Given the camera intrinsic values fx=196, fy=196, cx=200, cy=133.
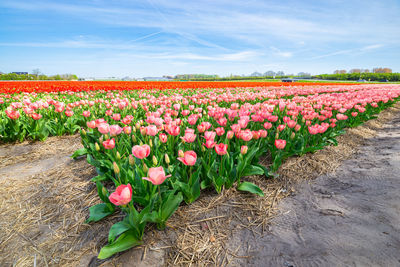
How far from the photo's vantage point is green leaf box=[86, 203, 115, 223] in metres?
1.78

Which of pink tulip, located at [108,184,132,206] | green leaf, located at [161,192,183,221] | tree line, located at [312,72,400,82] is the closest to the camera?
pink tulip, located at [108,184,132,206]

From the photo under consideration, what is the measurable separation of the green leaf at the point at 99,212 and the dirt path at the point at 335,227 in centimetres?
115

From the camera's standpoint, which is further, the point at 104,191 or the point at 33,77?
the point at 33,77

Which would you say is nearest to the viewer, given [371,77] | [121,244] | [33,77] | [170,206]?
[121,244]

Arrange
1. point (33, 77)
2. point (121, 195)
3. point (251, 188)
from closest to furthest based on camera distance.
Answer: point (121, 195)
point (251, 188)
point (33, 77)

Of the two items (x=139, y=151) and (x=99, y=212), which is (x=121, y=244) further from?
(x=139, y=151)

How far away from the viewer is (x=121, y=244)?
1452 mm

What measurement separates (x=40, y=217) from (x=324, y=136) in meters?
4.34

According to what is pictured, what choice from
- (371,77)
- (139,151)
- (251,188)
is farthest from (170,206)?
(371,77)

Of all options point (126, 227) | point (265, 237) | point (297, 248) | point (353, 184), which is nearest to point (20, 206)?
point (126, 227)

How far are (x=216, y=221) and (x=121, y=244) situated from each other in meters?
0.86

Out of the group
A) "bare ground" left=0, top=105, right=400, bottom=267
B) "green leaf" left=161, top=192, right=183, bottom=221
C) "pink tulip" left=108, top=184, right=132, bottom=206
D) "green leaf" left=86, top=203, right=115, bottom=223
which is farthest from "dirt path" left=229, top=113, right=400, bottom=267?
"green leaf" left=86, top=203, right=115, bottom=223

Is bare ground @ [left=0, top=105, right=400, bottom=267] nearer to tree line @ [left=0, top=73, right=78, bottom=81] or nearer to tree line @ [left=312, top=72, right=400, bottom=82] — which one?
tree line @ [left=0, top=73, right=78, bottom=81]

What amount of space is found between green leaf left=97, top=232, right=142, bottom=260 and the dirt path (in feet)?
2.67
